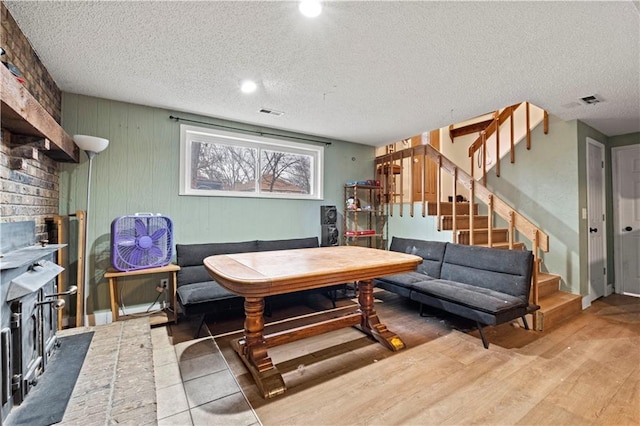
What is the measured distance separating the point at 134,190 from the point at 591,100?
4.97 metres

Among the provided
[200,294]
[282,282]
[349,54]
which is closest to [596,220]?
[349,54]

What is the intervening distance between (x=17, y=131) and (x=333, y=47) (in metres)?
2.15

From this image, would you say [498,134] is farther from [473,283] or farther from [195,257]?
[195,257]

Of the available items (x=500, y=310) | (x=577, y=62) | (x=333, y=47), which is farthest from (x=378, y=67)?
(x=500, y=310)

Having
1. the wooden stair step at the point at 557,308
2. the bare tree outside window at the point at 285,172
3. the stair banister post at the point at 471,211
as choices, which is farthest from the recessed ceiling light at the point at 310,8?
the wooden stair step at the point at 557,308

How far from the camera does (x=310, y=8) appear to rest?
68.1 inches

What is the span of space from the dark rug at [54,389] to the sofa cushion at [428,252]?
10.4 ft

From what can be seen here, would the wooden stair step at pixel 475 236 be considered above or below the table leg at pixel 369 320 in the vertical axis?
above

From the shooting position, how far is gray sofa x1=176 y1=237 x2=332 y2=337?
271cm

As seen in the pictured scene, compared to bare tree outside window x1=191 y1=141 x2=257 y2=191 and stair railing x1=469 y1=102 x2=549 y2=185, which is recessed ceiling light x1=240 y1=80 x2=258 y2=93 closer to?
bare tree outside window x1=191 y1=141 x2=257 y2=191

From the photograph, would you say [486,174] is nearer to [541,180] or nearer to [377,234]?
[541,180]

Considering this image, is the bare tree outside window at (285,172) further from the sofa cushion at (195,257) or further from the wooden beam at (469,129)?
the wooden beam at (469,129)

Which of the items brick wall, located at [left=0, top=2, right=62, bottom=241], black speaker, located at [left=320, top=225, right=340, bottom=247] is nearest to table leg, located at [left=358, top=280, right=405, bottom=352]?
black speaker, located at [left=320, top=225, right=340, bottom=247]

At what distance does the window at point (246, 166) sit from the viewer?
3.71 meters
